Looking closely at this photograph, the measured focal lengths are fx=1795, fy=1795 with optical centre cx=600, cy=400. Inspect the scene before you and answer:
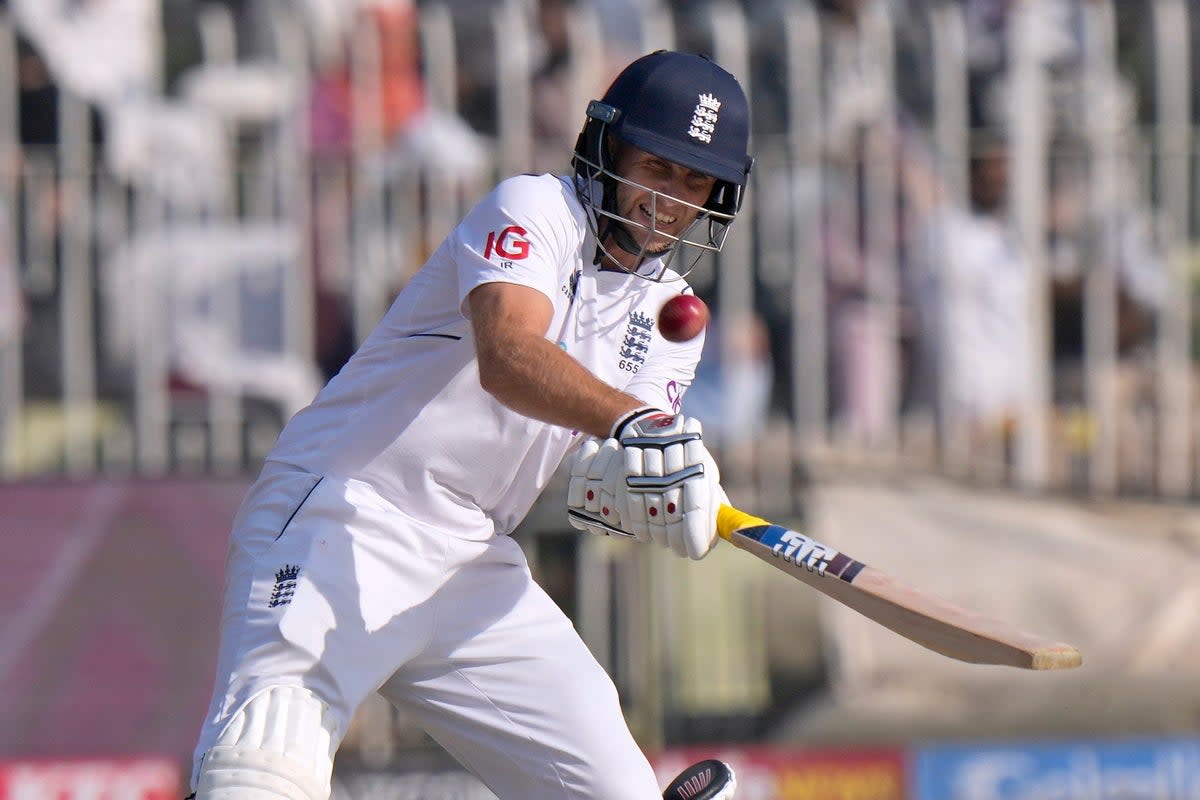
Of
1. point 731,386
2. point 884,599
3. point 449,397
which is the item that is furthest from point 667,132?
point 731,386

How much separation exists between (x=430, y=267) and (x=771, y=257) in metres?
3.60

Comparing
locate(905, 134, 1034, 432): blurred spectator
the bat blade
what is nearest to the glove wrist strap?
the bat blade

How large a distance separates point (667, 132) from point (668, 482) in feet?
2.69

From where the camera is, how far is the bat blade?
305 cm

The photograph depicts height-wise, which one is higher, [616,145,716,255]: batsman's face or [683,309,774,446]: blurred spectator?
[616,145,716,255]: batsman's face

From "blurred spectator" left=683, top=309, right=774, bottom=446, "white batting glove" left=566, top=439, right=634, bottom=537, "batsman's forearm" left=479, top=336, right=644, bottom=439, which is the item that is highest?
"batsman's forearm" left=479, top=336, right=644, bottom=439

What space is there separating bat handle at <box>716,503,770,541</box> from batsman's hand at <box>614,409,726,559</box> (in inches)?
2.9

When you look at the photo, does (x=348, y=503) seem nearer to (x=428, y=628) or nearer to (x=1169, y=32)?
(x=428, y=628)

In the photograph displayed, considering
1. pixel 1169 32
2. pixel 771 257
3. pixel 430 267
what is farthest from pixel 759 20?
pixel 430 267

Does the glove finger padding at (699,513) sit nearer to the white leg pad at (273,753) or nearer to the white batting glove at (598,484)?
the white batting glove at (598,484)

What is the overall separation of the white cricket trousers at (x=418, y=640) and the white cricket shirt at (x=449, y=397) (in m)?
0.06

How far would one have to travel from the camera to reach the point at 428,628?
356cm

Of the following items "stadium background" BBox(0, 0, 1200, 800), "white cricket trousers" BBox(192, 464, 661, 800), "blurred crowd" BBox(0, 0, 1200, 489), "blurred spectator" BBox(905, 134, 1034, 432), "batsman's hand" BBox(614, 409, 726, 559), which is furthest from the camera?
"blurred spectator" BBox(905, 134, 1034, 432)

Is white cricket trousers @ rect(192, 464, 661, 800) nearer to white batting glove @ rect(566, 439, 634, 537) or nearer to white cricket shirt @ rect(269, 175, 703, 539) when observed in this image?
white cricket shirt @ rect(269, 175, 703, 539)
